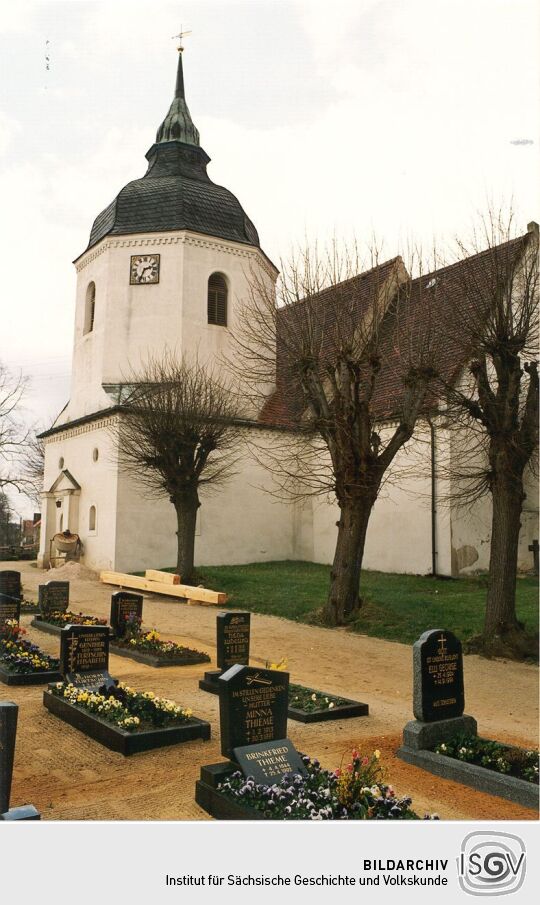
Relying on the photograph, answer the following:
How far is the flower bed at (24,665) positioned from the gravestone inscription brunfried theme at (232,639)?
2.27m

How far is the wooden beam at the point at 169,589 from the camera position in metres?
17.9

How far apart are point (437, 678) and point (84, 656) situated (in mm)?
4350

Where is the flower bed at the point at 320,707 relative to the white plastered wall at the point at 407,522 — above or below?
below

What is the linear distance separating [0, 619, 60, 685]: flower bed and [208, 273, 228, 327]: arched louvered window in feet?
57.3

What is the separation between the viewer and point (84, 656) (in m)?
8.95

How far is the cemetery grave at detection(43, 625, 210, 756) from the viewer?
22.7ft

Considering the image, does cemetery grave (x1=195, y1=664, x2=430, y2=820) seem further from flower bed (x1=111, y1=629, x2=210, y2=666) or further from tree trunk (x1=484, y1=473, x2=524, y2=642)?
tree trunk (x1=484, y1=473, x2=524, y2=642)

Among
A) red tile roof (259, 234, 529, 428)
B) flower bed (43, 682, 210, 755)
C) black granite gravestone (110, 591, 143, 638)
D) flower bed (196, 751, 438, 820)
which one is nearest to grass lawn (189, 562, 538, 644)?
black granite gravestone (110, 591, 143, 638)

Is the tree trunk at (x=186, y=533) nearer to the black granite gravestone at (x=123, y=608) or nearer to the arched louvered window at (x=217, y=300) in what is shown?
the black granite gravestone at (x=123, y=608)

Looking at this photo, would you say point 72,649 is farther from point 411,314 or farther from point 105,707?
point 411,314

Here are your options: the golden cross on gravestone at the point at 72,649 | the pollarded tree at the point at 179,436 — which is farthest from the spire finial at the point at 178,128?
the golden cross on gravestone at the point at 72,649
